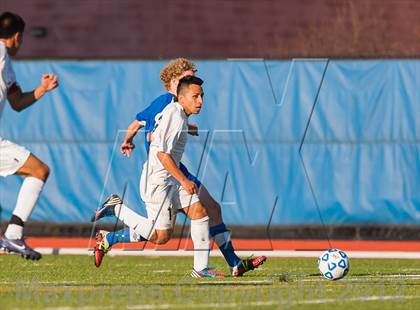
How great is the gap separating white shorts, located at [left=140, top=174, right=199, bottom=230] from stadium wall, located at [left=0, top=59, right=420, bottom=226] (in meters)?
7.04

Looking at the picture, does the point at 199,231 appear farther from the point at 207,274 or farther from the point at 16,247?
the point at 16,247

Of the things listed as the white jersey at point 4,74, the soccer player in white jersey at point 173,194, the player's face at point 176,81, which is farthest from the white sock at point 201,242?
the white jersey at point 4,74

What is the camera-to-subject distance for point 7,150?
34.7 ft

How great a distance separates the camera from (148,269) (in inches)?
550

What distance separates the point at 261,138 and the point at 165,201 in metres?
7.76

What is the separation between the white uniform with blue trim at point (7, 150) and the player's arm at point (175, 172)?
1.53 m

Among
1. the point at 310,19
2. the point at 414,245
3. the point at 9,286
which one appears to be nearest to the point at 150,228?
the point at 9,286

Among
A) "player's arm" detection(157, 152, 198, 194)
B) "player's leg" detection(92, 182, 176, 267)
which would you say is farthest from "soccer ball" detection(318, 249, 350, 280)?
"player's leg" detection(92, 182, 176, 267)

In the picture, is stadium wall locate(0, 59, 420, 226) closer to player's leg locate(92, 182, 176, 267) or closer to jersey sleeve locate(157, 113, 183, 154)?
player's leg locate(92, 182, 176, 267)

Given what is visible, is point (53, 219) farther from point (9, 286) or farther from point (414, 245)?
point (9, 286)

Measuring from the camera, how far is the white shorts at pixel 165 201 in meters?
12.0

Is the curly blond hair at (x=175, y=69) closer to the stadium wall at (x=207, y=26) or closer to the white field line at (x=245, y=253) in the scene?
the white field line at (x=245, y=253)

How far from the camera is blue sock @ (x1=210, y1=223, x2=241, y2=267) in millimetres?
12312

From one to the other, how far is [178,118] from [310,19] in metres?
18.3
